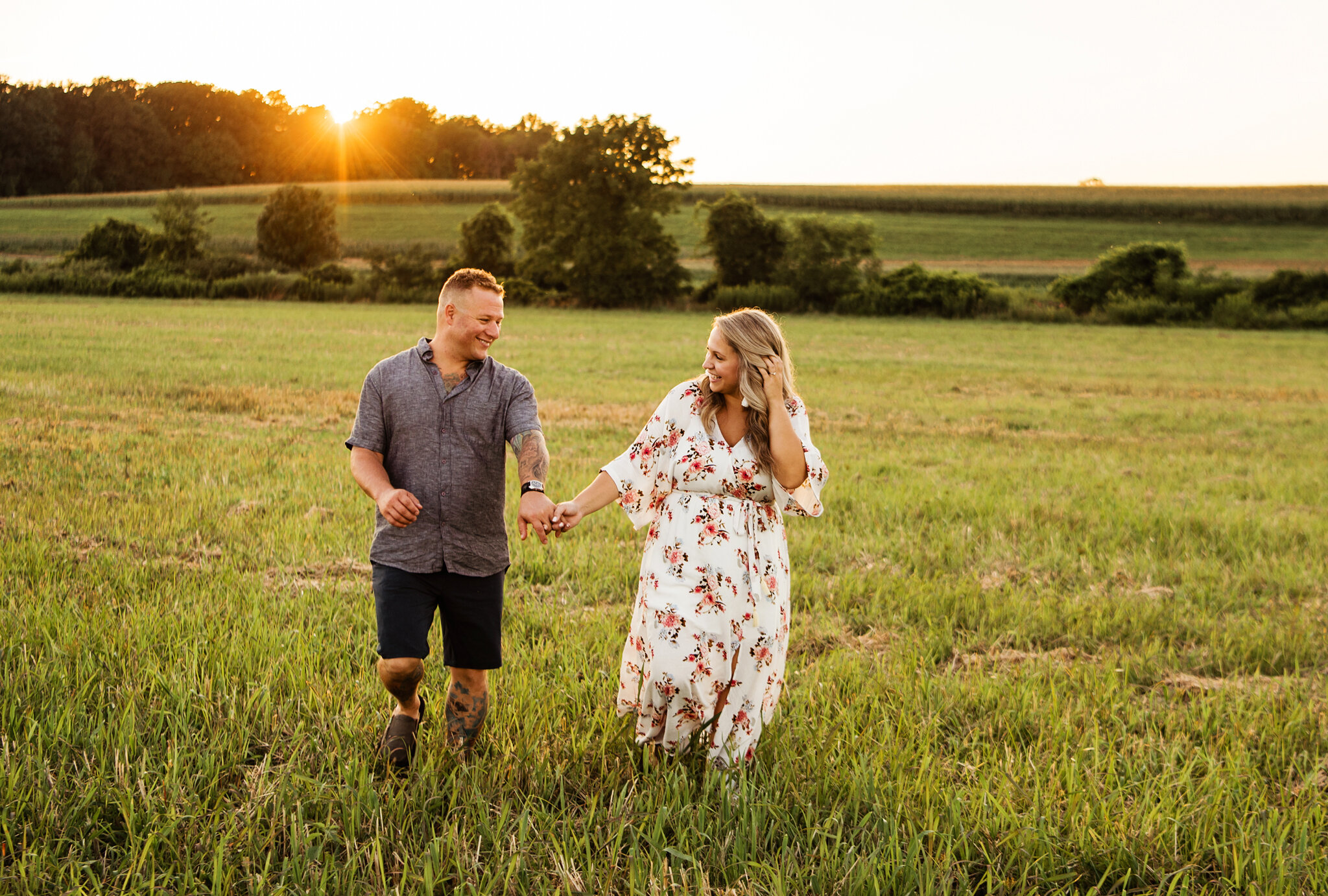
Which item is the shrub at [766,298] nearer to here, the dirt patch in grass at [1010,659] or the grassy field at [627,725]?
the grassy field at [627,725]

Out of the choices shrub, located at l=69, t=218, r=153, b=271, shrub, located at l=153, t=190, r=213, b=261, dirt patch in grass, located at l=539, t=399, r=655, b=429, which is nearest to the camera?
dirt patch in grass, located at l=539, t=399, r=655, b=429

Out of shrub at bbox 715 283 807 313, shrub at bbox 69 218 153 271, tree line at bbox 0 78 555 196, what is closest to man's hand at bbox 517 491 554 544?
shrub at bbox 715 283 807 313

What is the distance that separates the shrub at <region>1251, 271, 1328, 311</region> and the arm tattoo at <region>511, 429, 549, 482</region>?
55062 mm

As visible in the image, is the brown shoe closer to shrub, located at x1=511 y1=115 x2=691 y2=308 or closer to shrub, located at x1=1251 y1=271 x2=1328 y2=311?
shrub, located at x1=511 y1=115 x2=691 y2=308

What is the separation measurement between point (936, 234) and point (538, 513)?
85293mm

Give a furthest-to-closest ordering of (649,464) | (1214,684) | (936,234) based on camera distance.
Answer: (936,234) → (1214,684) → (649,464)

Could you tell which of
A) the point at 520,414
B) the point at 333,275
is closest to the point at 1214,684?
the point at 520,414

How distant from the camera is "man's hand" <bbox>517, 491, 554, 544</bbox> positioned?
11.3ft

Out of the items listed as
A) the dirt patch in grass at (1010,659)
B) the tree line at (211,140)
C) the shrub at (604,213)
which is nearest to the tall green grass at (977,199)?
the tree line at (211,140)

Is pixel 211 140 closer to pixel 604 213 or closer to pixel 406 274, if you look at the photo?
pixel 406 274

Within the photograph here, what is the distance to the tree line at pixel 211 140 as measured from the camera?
3415 inches

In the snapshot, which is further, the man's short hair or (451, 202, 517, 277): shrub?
(451, 202, 517, 277): shrub

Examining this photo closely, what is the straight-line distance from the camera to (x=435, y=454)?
3.52 meters

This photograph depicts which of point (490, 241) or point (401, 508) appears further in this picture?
point (490, 241)
